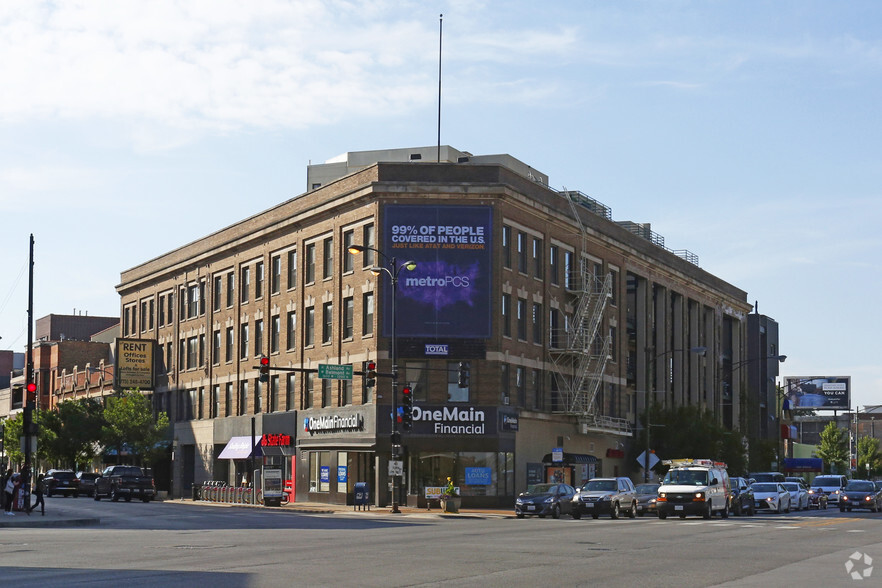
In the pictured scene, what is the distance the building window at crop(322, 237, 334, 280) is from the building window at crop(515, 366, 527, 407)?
11.0m

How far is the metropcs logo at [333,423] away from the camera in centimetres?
5606

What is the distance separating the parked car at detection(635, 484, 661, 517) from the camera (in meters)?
47.4

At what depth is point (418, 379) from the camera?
182 ft

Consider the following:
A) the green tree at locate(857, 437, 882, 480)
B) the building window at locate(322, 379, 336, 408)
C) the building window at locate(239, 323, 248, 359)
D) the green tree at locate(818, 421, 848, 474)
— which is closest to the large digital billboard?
the building window at locate(322, 379, 336, 408)

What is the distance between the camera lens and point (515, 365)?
5784cm

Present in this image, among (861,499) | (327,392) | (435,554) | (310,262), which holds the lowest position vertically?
(861,499)

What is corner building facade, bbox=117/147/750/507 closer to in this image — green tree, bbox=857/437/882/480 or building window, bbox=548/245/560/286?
building window, bbox=548/245/560/286

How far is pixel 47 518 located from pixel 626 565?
24300mm

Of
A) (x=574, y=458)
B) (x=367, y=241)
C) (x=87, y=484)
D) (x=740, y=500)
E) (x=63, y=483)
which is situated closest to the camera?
(x=740, y=500)

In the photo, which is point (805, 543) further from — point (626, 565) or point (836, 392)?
point (836, 392)

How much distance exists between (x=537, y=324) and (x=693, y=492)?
20400 millimetres

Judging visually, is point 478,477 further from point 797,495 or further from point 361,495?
point 797,495

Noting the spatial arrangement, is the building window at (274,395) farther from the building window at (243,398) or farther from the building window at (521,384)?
the building window at (521,384)

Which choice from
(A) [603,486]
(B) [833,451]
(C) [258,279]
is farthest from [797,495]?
(B) [833,451]
